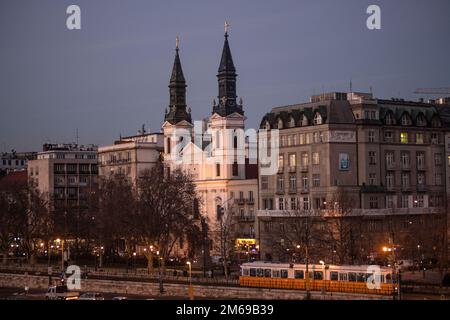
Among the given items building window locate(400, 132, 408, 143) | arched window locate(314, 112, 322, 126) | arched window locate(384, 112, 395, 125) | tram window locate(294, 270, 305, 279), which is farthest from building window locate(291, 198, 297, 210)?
tram window locate(294, 270, 305, 279)

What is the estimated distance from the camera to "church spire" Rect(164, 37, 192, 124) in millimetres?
111250

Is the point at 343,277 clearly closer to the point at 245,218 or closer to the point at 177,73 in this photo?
the point at 245,218

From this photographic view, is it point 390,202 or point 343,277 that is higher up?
point 390,202

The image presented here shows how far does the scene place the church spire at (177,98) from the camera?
111250 millimetres

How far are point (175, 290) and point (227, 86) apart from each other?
126ft

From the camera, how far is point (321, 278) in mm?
64500

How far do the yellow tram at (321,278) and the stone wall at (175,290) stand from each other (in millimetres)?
1824

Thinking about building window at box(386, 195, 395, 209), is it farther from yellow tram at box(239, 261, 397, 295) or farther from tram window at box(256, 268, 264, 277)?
tram window at box(256, 268, 264, 277)

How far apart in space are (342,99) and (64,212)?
36.3 meters

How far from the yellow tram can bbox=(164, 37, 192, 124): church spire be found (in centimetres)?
4397

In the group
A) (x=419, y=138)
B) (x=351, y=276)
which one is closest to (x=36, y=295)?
(x=351, y=276)

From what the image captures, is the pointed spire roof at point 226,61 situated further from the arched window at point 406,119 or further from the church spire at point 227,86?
the arched window at point 406,119

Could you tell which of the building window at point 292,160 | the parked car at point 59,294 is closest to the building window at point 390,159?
the building window at point 292,160
